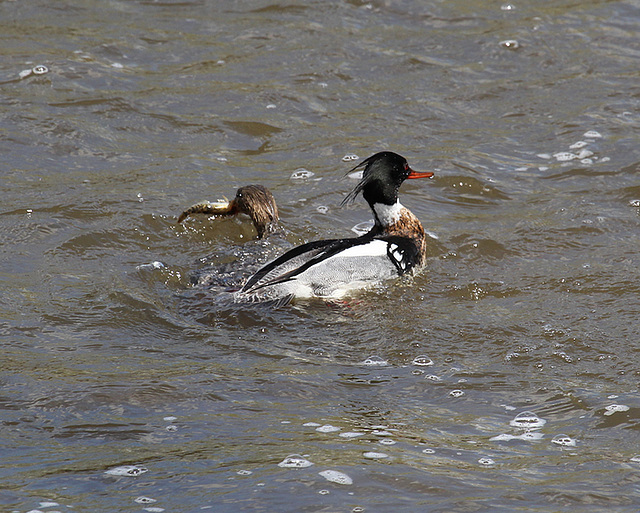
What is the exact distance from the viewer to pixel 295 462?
13.7 ft

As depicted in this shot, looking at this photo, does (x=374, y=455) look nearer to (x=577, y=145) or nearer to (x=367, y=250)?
(x=367, y=250)

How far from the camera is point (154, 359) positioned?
5469mm

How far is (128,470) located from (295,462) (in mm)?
769

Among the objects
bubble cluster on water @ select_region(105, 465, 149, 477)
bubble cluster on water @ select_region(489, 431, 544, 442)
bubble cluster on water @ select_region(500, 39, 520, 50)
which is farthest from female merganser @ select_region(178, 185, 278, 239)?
bubble cluster on water @ select_region(500, 39, 520, 50)

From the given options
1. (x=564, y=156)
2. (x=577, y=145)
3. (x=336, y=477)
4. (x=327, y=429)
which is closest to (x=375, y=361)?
(x=327, y=429)

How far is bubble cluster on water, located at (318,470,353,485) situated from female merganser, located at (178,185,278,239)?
377 cm

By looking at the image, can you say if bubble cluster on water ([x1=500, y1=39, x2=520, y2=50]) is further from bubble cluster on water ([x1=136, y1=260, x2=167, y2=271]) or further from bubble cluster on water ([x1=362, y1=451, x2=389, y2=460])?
bubble cluster on water ([x1=362, y1=451, x2=389, y2=460])

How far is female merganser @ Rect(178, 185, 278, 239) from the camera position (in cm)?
756

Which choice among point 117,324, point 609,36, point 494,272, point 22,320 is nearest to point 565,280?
point 494,272

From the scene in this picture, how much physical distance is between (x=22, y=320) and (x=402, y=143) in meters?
4.64

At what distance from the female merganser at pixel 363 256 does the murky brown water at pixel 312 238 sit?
174 millimetres

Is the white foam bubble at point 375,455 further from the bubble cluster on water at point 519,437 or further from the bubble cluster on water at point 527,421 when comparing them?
the bubble cluster on water at point 527,421

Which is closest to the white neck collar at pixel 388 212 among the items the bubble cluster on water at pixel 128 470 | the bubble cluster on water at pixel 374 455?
the bubble cluster on water at pixel 374 455

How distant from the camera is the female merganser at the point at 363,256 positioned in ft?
21.5
